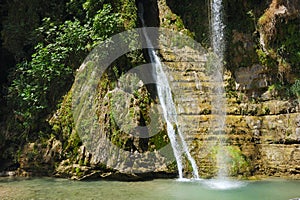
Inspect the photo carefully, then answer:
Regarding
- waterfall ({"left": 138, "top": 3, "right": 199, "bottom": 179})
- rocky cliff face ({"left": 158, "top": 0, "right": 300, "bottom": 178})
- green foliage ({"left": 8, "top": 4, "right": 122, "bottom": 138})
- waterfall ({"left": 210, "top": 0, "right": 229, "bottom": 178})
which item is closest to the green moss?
rocky cliff face ({"left": 158, "top": 0, "right": 300, "bottom": 178})

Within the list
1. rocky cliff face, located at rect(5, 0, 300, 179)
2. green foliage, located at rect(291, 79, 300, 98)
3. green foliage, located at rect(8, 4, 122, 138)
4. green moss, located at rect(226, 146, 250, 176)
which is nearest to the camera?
green moss, located at rect(226, 146, 250, 176)

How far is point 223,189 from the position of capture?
7.80 meters

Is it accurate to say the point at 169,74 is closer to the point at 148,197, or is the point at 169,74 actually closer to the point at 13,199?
the point at 148,197

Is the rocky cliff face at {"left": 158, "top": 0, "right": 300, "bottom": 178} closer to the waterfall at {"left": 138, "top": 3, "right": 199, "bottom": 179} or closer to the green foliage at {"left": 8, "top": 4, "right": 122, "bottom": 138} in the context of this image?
the waterfall at {"left": 138, "top": 3, "right": 199, "bottom": 179}

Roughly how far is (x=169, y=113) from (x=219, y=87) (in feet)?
5.92

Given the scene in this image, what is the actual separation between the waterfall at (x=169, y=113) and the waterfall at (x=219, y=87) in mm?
721

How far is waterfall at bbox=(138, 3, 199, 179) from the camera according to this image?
9461mm

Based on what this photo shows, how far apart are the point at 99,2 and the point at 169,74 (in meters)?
3.04

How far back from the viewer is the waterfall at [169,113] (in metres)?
9.46

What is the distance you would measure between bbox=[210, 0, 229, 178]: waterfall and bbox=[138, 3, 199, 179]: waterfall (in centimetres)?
72

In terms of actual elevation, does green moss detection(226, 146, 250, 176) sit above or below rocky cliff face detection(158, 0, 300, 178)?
A: below

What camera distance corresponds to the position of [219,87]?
35.7 feet

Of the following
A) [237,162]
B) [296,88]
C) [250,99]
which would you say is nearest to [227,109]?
[250,99]

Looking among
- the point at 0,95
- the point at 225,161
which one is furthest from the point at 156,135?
the point at 0,95
